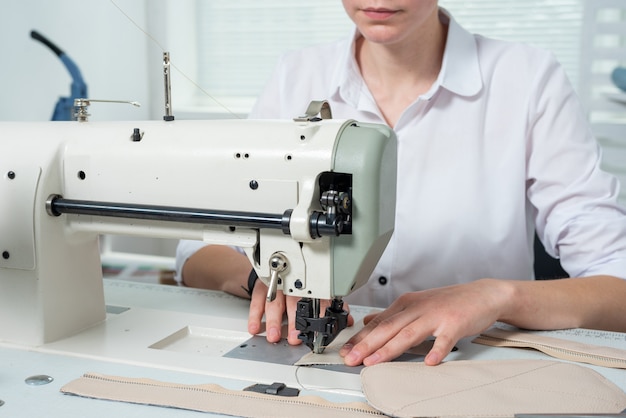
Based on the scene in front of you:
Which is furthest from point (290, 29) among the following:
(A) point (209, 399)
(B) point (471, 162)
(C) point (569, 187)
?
(A) point (209, 399)

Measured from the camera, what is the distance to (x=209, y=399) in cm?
111

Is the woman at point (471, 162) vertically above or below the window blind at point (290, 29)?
below

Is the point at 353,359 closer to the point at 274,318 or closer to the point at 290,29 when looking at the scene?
the point at 274,318

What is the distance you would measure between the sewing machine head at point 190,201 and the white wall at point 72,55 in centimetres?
132

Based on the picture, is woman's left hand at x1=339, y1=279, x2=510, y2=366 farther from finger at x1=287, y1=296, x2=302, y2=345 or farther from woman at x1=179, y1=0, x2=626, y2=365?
woman at x1=179, y1=0, x2=626, y2=365

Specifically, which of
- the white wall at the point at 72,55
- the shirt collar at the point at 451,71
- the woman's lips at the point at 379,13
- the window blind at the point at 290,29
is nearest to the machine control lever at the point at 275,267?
the woman's lips at the point at 379,13

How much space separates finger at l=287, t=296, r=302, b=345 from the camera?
136 cm

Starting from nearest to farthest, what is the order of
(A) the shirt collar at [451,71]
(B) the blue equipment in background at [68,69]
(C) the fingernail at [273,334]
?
1. (C) the fingernail at [273,334]
2. (A) the shirt collar at [451,71]
3. (B) the blue equipment in background at [68,69]

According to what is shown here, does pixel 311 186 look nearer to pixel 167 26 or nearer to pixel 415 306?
pixel 415 306

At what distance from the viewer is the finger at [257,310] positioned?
1.43m

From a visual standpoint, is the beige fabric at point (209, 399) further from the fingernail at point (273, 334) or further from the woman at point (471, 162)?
the woman at point (471, 162)

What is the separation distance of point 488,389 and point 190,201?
0.56m

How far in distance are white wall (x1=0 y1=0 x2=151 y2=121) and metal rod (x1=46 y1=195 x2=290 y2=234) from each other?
4.68ft

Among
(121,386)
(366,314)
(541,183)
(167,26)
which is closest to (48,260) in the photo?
(121,386)
